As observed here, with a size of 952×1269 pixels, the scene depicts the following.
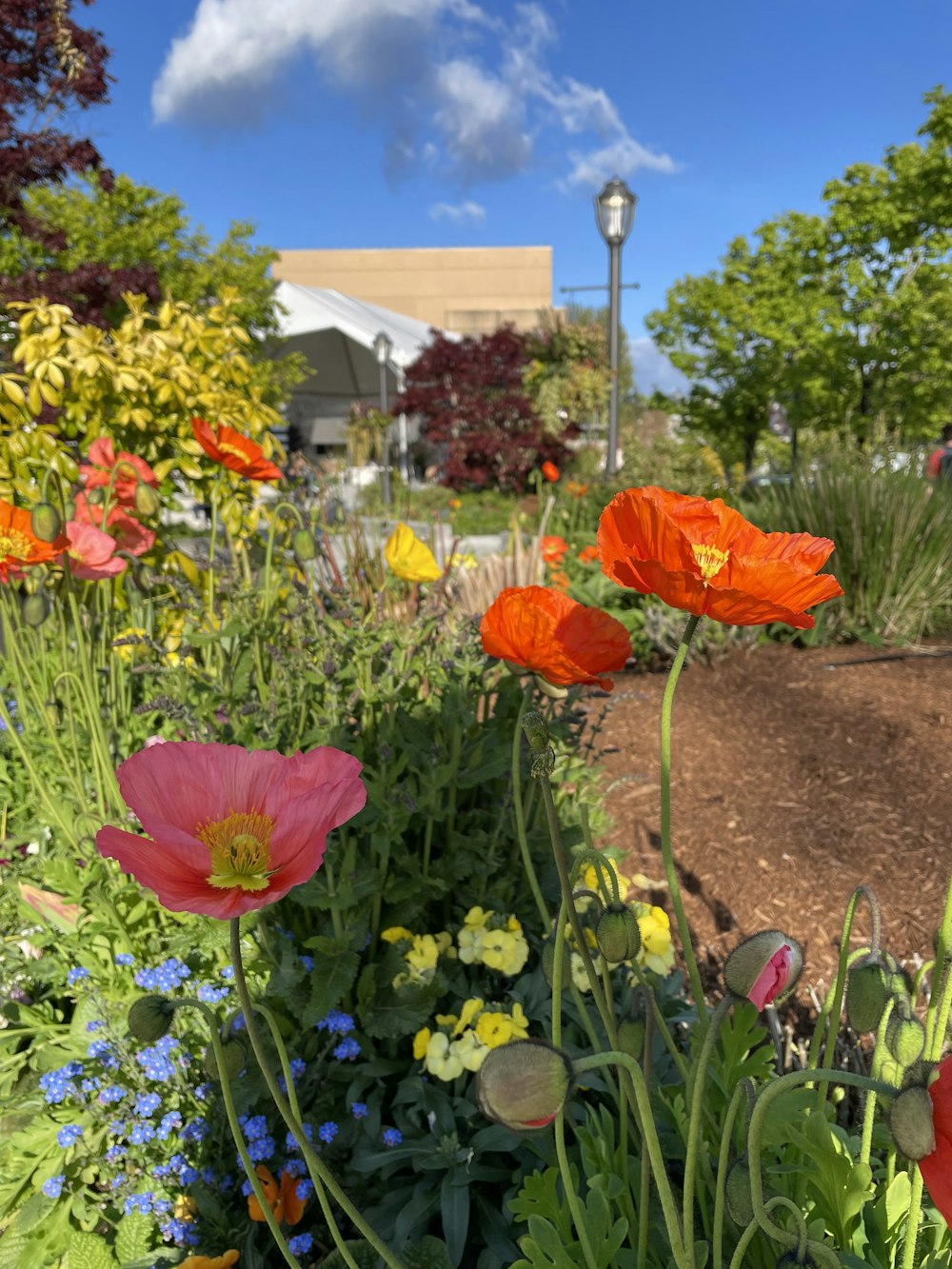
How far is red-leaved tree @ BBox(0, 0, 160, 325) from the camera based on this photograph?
251 inches

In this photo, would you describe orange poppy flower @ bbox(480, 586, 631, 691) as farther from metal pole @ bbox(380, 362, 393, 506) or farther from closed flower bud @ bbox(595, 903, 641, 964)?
metal pole @ bbox(380, 362, 393, 506)

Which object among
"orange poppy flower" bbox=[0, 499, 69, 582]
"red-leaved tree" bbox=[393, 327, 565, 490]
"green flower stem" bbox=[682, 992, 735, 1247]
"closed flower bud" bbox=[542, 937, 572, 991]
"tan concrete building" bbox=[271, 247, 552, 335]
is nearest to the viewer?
"green flower stem" bbox=[682, 992, 735, 1247]

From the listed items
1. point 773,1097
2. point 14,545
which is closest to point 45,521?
point 14,545

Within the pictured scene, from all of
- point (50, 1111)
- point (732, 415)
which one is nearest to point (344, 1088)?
point (50, 1111)

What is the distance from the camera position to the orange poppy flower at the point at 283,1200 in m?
1.29

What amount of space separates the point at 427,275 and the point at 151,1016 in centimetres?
4918

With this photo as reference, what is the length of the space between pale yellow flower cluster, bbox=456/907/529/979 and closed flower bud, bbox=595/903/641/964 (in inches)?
31.0

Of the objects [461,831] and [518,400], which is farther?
[518,400]

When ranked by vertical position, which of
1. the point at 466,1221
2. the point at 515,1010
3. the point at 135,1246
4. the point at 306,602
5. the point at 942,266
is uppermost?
the point at 942,266

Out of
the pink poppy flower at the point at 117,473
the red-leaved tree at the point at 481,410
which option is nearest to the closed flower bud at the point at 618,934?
the pink poppy flower at the point at 117,473

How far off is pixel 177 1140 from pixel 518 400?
586 inches

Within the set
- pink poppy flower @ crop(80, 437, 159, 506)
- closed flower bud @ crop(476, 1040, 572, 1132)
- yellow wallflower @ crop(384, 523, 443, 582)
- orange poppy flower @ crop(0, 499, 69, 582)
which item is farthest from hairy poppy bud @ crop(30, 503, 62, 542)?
closed flower bud @ crop(476, 1040, 572, 1132)

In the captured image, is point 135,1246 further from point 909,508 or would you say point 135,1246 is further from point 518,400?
point 518,400

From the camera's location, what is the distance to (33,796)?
7.61 ft
